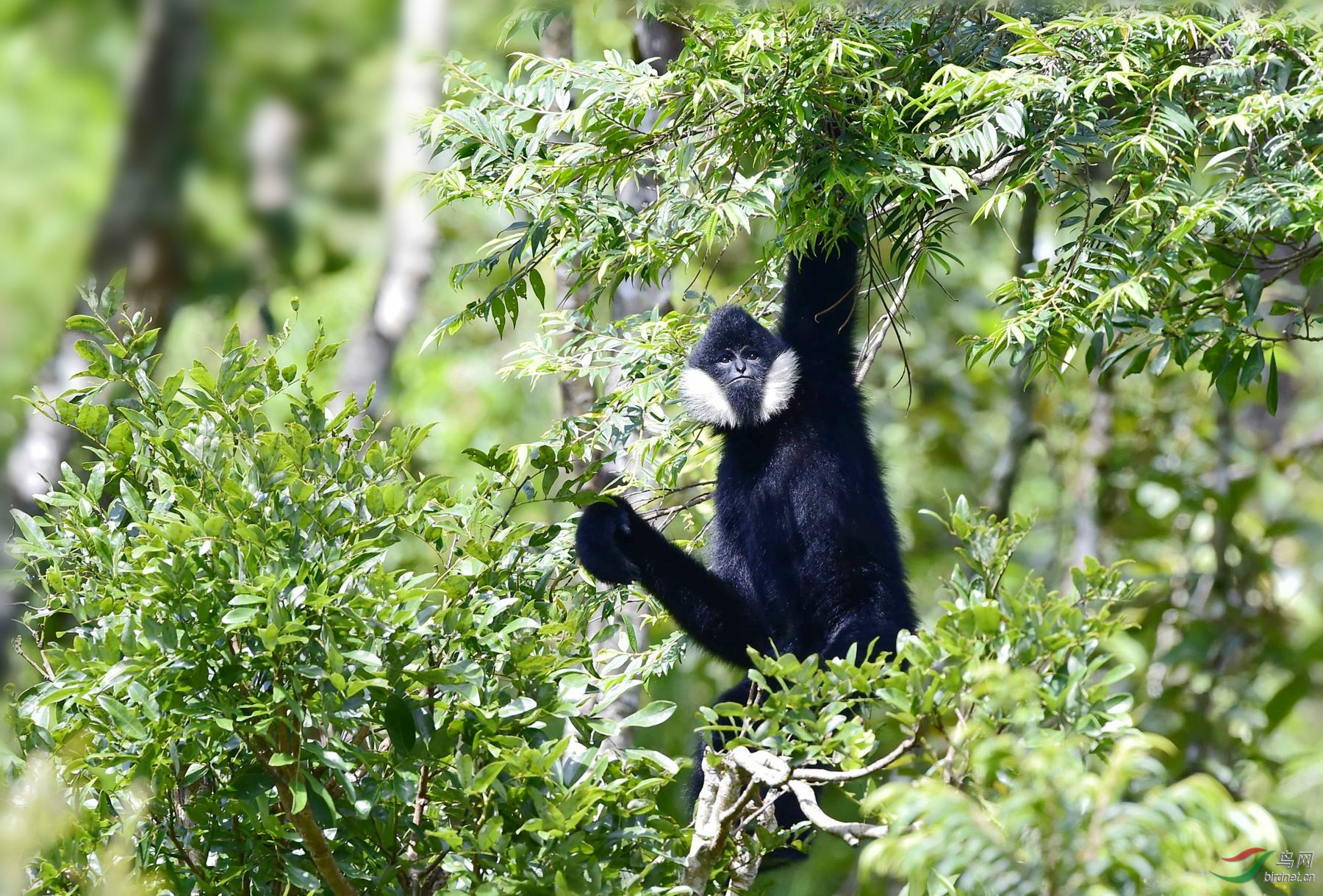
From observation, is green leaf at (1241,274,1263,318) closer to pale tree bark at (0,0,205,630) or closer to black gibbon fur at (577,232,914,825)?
black gibbon fur at (577,232,914,825)

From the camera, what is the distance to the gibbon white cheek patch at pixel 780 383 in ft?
13.9

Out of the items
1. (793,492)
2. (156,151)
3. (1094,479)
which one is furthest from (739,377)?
(1094,479)

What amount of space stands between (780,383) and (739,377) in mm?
150

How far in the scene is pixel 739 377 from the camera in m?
4.25

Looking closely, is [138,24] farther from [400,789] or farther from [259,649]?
[400,789]

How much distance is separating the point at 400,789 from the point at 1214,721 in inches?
233

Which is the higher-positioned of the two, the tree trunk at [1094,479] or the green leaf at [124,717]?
the green leaf at [124,717]

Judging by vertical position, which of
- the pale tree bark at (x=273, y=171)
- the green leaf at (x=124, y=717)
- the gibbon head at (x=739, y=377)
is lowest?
the green leaf at (x=124, y=717)

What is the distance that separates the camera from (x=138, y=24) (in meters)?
2.13

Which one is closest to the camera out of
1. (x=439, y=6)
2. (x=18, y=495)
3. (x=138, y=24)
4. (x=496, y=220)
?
(x=138, y=24)

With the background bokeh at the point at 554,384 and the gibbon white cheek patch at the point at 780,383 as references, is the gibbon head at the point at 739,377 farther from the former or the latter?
the background bokeh at the point at 554,384

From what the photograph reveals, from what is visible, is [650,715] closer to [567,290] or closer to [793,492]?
[793,492]

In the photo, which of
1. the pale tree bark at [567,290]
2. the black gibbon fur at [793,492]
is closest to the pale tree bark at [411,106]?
the pale tree bark at [567,290]

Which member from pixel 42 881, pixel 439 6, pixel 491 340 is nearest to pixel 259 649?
pixel 42 881
